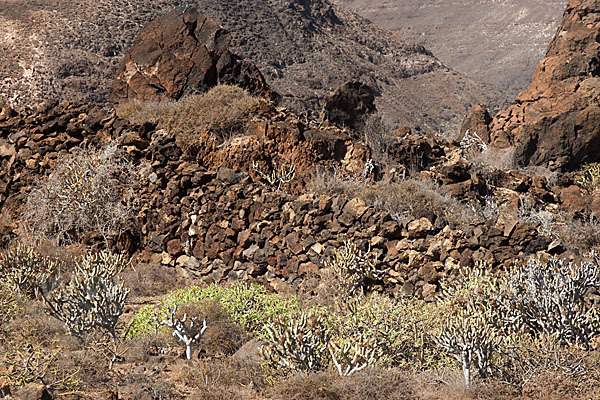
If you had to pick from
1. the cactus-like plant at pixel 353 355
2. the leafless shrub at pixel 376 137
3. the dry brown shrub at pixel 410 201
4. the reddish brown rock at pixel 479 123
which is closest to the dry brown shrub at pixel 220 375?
the cactus-like plant at pixel 353 355

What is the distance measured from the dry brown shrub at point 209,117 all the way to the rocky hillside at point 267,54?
53.3ft

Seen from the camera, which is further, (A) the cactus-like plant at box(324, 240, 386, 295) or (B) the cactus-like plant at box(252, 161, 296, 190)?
(B) the cactus-like plant at box(252, 161, 296, 190)

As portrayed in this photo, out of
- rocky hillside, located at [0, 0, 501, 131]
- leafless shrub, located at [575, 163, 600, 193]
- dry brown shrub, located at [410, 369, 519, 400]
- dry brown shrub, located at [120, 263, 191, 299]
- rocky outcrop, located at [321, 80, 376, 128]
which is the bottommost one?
rocky hillside, located at [0, 0, 501, 131]

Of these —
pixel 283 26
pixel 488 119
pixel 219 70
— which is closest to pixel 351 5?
pixel 283 26

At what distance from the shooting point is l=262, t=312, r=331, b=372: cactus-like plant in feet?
16.4

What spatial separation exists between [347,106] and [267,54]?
2808 cm

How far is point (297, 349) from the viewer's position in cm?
501

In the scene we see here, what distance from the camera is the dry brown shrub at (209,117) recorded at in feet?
38.6

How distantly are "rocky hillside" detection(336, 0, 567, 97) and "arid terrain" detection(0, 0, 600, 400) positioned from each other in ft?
128

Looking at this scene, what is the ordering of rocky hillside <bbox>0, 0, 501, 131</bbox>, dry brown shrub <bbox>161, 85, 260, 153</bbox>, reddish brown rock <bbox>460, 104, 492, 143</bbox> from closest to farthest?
dry brown shrub <bbox>161, 85, 260, 153</bbox>, reddish brown rock <bbox>460, 104, 492, 143</bbox>, rocky hillside <bbox>0, 0, 501, 131</bbox>

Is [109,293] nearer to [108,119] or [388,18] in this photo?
[108,119]

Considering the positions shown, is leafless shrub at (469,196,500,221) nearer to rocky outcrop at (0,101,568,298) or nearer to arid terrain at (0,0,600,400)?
arid terrain at (0,0,600,400)

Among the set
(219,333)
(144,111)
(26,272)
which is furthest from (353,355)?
(144,111)

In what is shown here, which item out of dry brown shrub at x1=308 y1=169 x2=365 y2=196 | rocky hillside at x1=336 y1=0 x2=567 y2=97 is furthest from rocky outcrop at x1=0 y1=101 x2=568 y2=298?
rocky hillside at x1=336 y1=0 x2=567 y2=97
